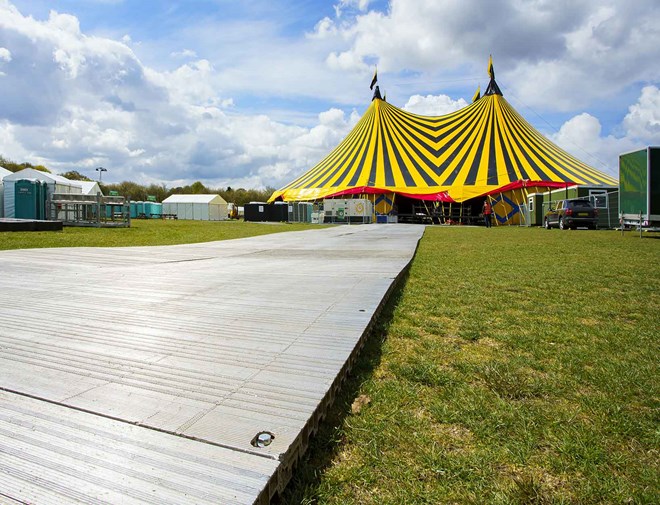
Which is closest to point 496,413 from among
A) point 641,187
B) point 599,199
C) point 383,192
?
point 641,187

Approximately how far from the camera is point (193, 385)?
5.46 ft

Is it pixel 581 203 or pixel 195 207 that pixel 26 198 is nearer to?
pixel 581 203

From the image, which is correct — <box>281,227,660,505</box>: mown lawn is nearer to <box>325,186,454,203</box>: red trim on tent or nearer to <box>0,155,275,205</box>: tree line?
<box>325,186,454,203</box>: red trim on tent

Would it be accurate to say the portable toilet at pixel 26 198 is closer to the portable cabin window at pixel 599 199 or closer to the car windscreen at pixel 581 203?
the car windscreen at pixel 581 203

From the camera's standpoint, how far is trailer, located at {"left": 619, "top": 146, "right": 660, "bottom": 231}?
12047 mm

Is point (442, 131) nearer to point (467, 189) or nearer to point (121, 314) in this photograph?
point (467, 189)

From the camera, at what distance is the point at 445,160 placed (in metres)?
33.5

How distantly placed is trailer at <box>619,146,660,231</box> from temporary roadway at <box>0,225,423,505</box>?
12321 millimetres

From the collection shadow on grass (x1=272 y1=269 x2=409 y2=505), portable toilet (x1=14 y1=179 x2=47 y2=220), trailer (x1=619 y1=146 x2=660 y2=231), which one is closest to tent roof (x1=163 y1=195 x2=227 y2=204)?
portable toilet (x1=14 y1=179 x2=47 y2=220)

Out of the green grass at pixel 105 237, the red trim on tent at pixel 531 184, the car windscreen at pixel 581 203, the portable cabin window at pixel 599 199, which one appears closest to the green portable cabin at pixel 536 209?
the red trim on tent at pixel 531 184

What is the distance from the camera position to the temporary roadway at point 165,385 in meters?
1.11

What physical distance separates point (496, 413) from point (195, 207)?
158ft

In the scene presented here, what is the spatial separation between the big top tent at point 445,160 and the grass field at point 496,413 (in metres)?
28.0

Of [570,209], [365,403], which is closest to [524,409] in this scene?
[365,403]
